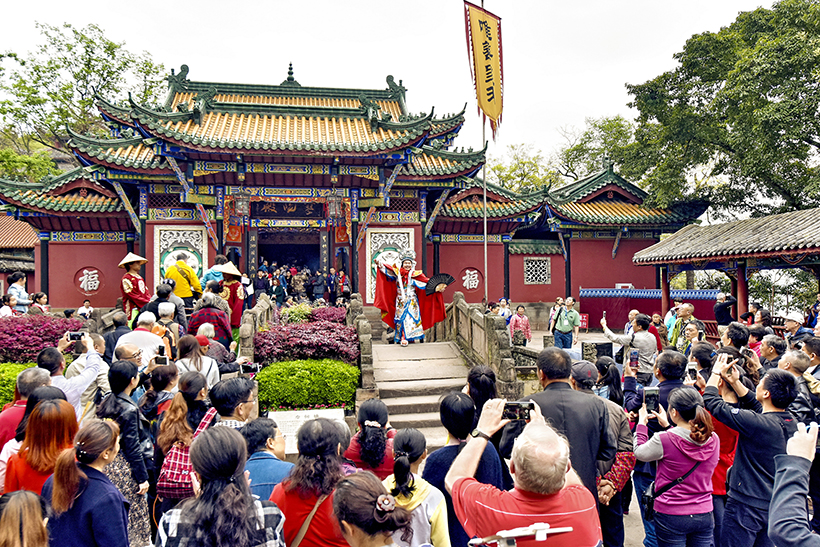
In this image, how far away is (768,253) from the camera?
10586 mm

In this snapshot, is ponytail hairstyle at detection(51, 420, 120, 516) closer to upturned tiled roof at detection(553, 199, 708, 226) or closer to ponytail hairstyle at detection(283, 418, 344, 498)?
ponytail hairstyle at detection(283, 418, 344, 498)

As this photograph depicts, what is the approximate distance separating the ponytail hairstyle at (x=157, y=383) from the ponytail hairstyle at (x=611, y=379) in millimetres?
3388

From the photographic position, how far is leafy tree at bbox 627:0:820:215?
12.7m

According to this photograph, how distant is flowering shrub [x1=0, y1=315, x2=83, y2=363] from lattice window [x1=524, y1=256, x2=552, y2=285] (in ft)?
39.5

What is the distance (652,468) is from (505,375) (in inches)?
154

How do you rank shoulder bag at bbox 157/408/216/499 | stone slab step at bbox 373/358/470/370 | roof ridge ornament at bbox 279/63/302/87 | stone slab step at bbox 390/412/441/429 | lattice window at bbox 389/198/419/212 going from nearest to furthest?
shoulder bag at bbox 157/408/216/499 < stone slab step at bbox 390/412/441/429 < stone slab step at bbox 373/358/470/370 < lattice window at bbox 389/198/419/212 < roof ridge ornament at bbox 279/63/302/87

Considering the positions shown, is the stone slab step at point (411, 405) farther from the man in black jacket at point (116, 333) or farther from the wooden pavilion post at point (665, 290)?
the wooden pavilion post at point (665, 290)

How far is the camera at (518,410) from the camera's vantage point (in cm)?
252

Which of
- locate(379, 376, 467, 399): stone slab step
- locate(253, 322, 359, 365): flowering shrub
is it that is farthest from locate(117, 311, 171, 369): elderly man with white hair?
locate(379, 376, 467, 399): stone slab step

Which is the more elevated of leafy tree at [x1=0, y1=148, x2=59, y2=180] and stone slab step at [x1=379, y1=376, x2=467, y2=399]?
leafy tree at [x1=0, y1=148, x2=59, y2=180]

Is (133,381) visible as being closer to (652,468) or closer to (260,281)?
(652,468)

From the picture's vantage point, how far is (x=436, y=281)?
9.66 metres

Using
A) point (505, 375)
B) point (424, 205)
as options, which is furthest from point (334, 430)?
point (424, 205)

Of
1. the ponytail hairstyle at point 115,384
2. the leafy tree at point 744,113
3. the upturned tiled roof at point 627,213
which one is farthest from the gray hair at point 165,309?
the leafy tree at point 744,113
